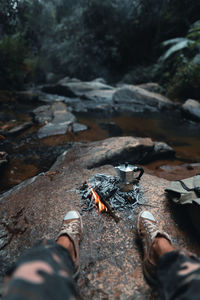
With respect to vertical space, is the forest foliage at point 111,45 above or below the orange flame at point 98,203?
above

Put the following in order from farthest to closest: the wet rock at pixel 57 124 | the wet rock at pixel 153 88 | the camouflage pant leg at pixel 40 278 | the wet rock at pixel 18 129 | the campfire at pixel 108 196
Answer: the wet rock at pixel 153 88 → the wet rock at pixel 57 124 → the wet rock at pixel 18 129 → the campfire at pixel 108 196 → the camouflage pant leg at pixel 40 278

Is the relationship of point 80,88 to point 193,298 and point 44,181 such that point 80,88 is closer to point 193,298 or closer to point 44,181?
point 44,181

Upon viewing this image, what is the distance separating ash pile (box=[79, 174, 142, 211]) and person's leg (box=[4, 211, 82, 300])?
3.00 ft

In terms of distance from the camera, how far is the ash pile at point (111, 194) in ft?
6.73

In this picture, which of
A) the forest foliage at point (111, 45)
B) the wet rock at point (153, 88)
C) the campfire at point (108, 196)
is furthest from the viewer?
the wet rock at point (153, 88)

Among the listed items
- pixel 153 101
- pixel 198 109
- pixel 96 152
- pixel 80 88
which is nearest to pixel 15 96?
pixel 80 88

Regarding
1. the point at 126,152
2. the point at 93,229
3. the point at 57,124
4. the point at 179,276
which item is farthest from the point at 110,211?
the point at 57,124

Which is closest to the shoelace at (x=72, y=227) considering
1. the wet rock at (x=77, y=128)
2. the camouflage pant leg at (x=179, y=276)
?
the camouflage pant leg at (x=179, y=276)

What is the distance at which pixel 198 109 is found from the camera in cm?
689

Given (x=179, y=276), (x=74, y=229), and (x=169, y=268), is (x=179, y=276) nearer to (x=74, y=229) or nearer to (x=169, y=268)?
(x=169, y=268)

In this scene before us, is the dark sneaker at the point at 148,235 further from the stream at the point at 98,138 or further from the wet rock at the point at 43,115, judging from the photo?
the wet rock at the point at 43,115

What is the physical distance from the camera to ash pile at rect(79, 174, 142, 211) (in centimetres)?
205

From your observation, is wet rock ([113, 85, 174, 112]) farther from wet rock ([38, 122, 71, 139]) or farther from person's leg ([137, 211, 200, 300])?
person's leg ([137, 211, 200, 300])

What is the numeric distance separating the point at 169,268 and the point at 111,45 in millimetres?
18801
